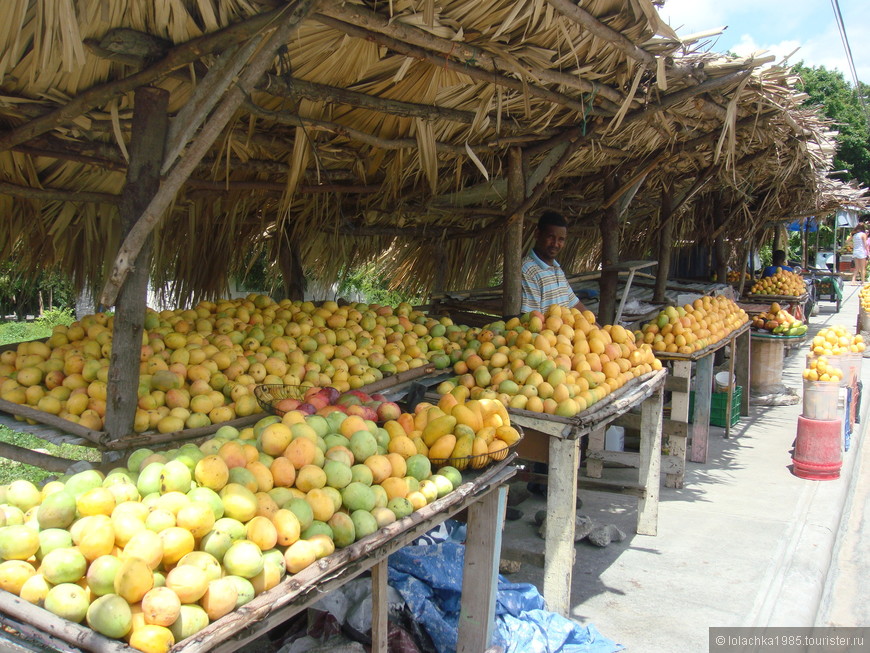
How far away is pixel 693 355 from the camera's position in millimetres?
5191

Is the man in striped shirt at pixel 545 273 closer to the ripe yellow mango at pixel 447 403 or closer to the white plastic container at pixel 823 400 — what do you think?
the white plastic container at pixel 823 400

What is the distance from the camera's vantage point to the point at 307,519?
1.83 meters

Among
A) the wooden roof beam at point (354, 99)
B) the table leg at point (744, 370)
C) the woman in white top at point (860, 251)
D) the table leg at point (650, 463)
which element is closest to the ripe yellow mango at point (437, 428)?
the wooden roof beam at point (354, 99)

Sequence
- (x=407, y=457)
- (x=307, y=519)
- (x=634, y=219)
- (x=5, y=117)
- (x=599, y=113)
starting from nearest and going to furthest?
(x=307, y=519) < (x=407, y=457) < (x=5, y=117) < (x=599, y=113) < (x=634, y=219)

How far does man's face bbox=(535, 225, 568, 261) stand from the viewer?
5066 mm

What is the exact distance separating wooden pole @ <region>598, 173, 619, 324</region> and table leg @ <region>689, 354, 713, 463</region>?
999 mm

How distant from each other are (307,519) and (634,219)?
8631mm

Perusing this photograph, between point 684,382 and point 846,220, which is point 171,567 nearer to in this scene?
point 684,382

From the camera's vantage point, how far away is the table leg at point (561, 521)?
3.06 metres

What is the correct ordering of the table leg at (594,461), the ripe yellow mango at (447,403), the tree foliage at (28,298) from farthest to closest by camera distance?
the tree foliage at (28,298), the table leg at (594,461), the ripe yellow mango at (447,403)

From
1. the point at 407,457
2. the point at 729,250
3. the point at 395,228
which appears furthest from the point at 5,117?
the point at 729,250

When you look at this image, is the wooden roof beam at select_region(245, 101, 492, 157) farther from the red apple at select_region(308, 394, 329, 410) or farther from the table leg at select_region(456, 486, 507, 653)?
the table leg at select_region(456, 486, 507, 653)

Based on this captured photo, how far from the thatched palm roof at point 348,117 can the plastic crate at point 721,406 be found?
2303 millimetres

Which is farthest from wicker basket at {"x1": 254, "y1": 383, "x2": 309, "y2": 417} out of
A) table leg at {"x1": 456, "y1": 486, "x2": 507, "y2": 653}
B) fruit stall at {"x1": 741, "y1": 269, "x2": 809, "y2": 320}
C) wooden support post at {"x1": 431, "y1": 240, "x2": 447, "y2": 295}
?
fruit stall at {"x1": 741, "y1": 269, "x2": 809, "y2": 320}
